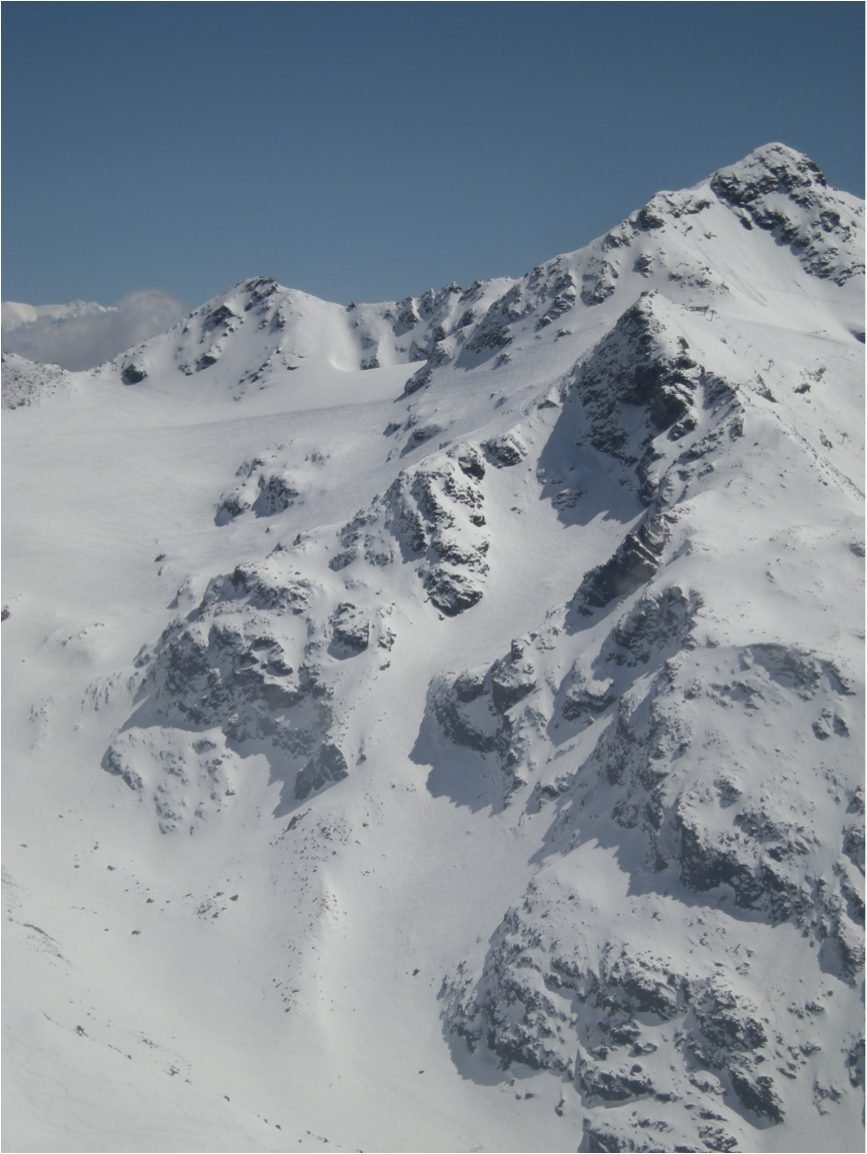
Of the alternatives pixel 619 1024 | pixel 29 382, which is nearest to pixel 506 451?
pixel 619 1024

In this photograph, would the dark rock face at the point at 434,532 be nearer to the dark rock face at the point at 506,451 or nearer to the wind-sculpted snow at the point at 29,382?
the dark rock face at the point at 506,451

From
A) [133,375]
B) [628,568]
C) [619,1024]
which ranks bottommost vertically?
[133,375]

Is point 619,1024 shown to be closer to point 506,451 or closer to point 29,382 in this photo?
point 506,451

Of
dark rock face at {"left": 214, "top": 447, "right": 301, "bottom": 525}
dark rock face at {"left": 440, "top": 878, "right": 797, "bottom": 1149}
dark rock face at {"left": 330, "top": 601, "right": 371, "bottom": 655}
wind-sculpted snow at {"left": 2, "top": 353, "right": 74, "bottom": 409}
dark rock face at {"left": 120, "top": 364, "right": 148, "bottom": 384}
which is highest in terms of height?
dark rock face at {"left": 440, "top": 878, "right": 797, "bottom": 1149}

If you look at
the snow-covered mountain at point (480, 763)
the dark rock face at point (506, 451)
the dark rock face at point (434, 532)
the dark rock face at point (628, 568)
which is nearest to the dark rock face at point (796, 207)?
the snow-covered mountain at point (480, 763)

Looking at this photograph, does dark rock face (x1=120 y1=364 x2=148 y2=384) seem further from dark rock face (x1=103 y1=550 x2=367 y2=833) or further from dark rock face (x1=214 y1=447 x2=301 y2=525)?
dark rock face (x1=103 y1=550 x2=367 y2=833)

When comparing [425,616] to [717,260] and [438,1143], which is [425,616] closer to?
[438,1143]

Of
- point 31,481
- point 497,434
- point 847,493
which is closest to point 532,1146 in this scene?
point 847,493

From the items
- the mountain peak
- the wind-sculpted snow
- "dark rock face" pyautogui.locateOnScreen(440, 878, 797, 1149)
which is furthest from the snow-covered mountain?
the wind-sculpted snow
